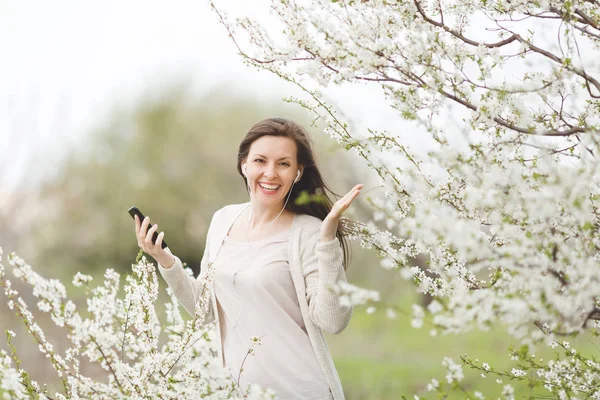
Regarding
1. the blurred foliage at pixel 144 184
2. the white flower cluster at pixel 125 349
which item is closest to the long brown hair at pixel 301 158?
the white flower cluster at pixel 125 349

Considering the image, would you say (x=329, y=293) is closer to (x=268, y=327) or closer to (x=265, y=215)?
(x=268, y=327)

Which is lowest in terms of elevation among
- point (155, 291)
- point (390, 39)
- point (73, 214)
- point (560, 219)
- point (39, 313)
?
point (560, 219)

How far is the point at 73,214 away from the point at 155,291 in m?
10.0

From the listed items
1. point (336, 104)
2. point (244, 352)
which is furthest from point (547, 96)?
point (244, 352)

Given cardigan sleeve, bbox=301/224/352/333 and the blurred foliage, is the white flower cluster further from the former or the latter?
the blurred foliage

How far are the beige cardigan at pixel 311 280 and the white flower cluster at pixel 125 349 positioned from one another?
0.26m

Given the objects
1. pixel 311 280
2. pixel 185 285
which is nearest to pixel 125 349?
pixel 185 285

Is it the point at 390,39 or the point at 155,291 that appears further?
the point at 155,291

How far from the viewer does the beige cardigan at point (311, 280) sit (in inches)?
78.2

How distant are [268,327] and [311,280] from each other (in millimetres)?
228

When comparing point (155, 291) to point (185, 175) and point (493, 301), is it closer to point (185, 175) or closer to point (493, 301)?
A: point (493, 301)

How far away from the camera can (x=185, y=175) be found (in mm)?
11672

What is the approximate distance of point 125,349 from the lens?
2.06 metres

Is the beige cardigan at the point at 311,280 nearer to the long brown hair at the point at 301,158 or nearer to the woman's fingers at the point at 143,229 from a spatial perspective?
the long brown hair at the point at 301,158
